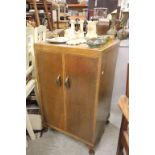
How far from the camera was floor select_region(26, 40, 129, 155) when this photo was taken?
5.51 feet

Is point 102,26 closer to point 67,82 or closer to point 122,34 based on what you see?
point 122,34

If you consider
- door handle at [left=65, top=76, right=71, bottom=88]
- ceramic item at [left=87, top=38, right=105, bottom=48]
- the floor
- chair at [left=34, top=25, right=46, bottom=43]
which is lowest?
the floor

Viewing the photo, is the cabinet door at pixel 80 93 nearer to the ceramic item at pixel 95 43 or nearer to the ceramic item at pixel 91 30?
the ceramic item at pixel 95 43

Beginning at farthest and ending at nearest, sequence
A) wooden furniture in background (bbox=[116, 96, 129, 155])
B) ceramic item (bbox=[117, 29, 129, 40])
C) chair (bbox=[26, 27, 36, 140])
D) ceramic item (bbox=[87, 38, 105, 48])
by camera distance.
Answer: ceramic item (bbox=[117, 29, 129, 40]) → chair (bbox=[26, 27, 36, 140]) → ceramic item (bbox=[87, 38, 105, 48]) → wooden furniture in background (bbox=[116, 96, 129, 155])

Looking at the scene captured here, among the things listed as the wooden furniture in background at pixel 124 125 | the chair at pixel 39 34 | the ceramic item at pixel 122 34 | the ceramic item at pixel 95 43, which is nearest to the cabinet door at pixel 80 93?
the ceramic item at pixel 95 43

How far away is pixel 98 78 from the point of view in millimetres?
1354

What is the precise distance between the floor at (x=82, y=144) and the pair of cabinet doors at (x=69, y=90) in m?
0.13

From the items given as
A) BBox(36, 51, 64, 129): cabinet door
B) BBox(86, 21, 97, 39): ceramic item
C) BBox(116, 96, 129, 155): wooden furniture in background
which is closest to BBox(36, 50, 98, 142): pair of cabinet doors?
BBox(36, 51, 64, 129): cabinet door

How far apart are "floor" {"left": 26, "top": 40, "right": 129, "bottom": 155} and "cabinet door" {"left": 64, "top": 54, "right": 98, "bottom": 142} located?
0.50 feet

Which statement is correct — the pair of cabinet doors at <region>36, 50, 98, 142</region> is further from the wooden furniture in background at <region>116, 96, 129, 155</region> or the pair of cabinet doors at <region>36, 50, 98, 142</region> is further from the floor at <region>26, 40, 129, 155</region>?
the wooden furniture in background at <region>116, 96, 129, 155</region>
